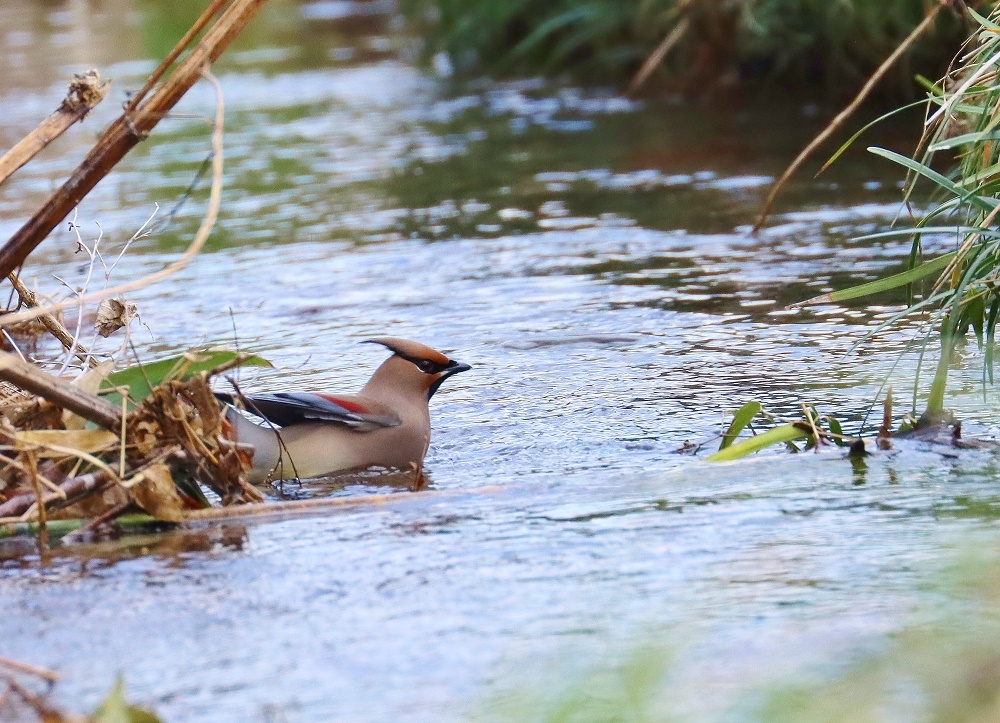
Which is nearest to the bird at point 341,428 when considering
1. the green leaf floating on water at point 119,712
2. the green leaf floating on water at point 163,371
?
the green leaf floating on water at point 163,371

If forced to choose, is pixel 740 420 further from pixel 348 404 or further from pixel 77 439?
pixel 77 439

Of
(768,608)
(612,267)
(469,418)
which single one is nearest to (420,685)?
(768,608)

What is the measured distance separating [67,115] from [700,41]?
755cm

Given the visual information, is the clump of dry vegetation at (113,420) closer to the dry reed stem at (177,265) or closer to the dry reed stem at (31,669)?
the dry reed stem at (177,265)

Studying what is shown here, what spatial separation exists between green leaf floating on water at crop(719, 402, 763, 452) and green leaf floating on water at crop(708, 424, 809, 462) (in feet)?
0.26

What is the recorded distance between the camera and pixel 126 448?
3.38 m

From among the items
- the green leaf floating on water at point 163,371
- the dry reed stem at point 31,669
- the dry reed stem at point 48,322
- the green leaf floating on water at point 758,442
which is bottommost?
the green leaf floating on water at point 758,442

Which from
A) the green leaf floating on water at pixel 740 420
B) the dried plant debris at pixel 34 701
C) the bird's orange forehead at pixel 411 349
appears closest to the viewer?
the dried plant debris at pixel 34 701

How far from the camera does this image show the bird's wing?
12.8 feet

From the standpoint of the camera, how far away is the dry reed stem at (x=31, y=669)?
2.52 meters

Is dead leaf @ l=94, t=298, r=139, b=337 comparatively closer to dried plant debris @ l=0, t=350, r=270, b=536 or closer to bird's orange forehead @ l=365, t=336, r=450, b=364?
dried plant debris @ l=0, t=350, r=270, b=536

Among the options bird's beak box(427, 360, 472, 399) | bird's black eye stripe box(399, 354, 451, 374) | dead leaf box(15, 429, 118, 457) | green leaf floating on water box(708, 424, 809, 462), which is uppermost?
dead leaf box(15, 429, 118, 457)

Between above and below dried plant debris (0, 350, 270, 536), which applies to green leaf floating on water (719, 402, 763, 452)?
below

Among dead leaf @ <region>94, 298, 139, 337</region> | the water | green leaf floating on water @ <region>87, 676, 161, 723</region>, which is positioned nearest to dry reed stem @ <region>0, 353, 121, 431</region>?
the water
